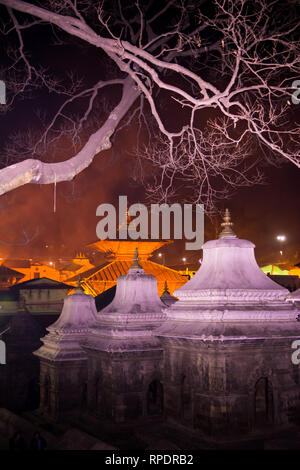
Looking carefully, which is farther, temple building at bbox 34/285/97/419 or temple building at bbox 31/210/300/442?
temple building at bbox 34/285/97/419

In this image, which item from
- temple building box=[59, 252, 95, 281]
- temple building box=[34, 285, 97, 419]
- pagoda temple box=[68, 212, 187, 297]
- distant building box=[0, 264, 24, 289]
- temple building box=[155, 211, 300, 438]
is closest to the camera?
temple building box=[155, 211, 300, 438]

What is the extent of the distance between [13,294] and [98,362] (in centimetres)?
2015

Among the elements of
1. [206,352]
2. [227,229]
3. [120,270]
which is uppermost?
[227,229]

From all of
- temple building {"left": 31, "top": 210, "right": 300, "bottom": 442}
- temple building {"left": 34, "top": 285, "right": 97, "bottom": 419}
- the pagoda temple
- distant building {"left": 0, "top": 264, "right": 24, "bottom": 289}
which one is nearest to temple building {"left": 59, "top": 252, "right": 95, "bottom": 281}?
distant building {"left": 0, "top": 264, "right": 24, "bottom": 289}

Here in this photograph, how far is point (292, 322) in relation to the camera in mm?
14906

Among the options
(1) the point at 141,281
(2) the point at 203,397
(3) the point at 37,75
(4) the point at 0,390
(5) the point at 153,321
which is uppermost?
(3) the point at 37,75

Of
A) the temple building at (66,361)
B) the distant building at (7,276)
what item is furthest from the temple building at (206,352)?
the distant building at (7,276)

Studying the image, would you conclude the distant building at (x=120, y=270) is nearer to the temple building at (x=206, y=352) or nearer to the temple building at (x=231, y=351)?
the temple building at (x=206, y=352)

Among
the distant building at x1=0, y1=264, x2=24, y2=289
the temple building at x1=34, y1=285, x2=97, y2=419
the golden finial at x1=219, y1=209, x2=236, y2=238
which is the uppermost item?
the golden finial at x1=219, y1=209, x2=236, y2=238

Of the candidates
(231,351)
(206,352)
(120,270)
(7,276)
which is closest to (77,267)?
(7,276)

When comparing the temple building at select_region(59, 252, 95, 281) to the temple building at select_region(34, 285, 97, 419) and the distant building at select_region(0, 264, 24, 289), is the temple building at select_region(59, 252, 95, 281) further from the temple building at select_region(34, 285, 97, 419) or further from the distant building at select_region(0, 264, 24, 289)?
the temple building at select_region(34, 285, 97, 419)

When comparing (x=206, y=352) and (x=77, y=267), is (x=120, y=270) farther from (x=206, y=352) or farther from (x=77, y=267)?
(x=77, y=267)
